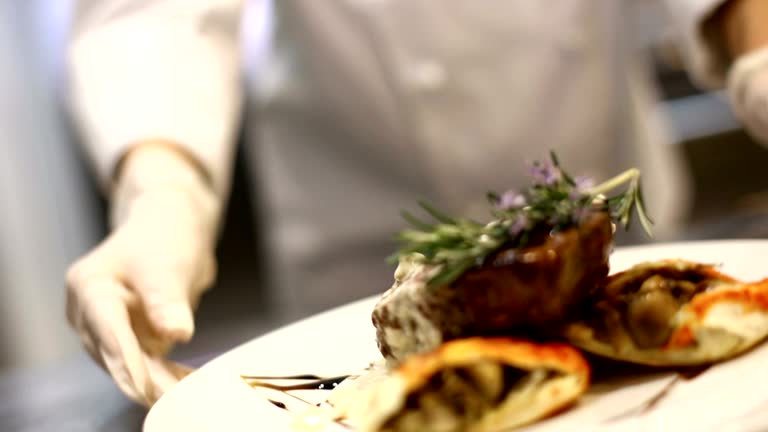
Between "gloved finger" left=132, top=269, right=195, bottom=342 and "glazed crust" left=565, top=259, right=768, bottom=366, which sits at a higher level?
"gloved finger" left=132, top=269, right=195, bottom=342

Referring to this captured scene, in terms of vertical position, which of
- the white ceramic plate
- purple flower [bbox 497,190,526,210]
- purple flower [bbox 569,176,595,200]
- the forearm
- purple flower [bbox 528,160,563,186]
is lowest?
the white ceramic plate

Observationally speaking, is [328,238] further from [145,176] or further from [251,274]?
[251,274]

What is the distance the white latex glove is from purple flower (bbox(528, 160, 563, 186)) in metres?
0.79

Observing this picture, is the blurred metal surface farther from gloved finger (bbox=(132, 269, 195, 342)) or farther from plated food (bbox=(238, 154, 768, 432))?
plated food (bbox=(238, 154, 768, 432))

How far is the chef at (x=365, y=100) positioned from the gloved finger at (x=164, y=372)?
1.78 feet

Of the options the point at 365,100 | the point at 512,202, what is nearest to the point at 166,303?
the point at 512,202

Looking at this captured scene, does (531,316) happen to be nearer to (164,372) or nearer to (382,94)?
(164,372)

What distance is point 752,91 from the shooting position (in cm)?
150

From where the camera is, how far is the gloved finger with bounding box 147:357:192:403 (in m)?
0.99

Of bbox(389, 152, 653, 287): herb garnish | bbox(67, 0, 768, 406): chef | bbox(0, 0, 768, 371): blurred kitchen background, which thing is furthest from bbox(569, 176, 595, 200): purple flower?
bbox(0, 0, 768, 371): blurred kitchen background

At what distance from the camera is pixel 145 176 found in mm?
1495

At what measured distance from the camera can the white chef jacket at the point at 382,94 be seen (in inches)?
70.8

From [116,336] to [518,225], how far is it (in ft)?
1.73


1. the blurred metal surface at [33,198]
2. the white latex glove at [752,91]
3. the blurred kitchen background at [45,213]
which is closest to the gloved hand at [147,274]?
the white latex glove at [752,91]
